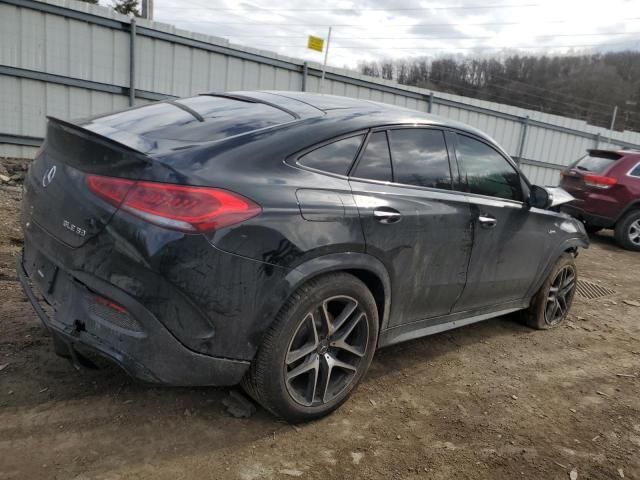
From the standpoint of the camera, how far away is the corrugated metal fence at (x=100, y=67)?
8.12 meters

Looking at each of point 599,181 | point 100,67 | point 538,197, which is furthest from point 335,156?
point 599,181

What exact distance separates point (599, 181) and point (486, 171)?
6402mm

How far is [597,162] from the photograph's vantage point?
9250mm

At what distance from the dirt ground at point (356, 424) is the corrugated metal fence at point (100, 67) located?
549 cm

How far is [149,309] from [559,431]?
2.43 meters

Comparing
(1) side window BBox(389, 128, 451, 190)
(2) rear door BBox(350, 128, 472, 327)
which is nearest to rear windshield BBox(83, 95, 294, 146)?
(2) rear door BBox(350, 128, 472, 327)

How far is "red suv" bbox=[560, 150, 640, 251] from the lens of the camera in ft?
29.2

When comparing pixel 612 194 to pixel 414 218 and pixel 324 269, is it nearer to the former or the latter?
pixel 414 218

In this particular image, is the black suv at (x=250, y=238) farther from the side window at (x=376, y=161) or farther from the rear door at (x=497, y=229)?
the rear door at (x=497, y=229)

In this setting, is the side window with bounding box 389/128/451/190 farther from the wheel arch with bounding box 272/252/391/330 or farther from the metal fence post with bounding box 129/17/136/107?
the metal fence post with bounding box 129/17/136/107

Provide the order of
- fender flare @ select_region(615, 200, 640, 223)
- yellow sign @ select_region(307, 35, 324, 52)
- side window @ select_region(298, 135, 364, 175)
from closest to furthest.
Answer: side window @ select_region(298, 135, 364, 175) < fender flare @ select_region(615, 200, 640, 223) < yellow sign @ select_region(307, 35, 324, 52)

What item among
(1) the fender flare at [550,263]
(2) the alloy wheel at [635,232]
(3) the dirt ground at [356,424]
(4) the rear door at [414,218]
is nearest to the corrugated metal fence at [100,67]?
(3) the dirt ground at [356,424]

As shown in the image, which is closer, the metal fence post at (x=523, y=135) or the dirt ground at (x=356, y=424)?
the dirt ground at (x=356, y=424)

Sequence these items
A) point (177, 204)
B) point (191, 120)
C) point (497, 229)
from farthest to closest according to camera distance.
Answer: point (497, 229) → point (191, 120) → point (177, 204)
